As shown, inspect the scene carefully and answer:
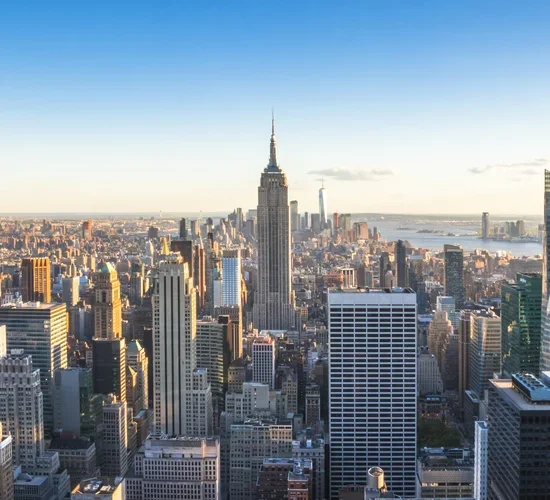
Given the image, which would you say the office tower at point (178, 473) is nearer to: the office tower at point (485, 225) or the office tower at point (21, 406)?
the office tower at point (21, 406)

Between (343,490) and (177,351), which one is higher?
(177,351)

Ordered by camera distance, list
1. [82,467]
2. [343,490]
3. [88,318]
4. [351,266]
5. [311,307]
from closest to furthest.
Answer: [343,490], [82,467], [88,318], [351,266], [311,307]

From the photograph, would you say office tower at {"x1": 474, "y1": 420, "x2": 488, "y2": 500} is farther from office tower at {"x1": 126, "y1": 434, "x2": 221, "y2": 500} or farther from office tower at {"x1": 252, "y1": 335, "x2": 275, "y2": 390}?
office tower at {"x1": 252, "y1": 335, "x2": 275, "y2": 390}

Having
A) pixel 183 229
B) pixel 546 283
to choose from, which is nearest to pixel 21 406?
pixel 183 229

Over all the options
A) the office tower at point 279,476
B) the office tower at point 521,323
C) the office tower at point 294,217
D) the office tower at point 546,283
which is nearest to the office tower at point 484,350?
the office tower at point 521,323

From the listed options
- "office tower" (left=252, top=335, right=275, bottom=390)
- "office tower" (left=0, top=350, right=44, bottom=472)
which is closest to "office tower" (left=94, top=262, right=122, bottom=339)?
"office tower" (left=252, top=335, right=275, bottom=390)

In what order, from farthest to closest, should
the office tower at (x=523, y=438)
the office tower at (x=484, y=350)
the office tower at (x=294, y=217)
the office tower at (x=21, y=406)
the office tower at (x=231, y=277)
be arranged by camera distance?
the office tower at (x=294, y=217) < the office tower at (x=231, y=277) < the office tower at (x=484, y=350) < the office tower at (x=21, y=406) < the office tower at (x=523, y=438)

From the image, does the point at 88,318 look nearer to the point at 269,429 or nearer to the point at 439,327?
the point at 269,429

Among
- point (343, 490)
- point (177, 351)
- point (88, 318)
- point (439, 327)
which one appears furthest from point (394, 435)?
Answer: point (88, 318)
